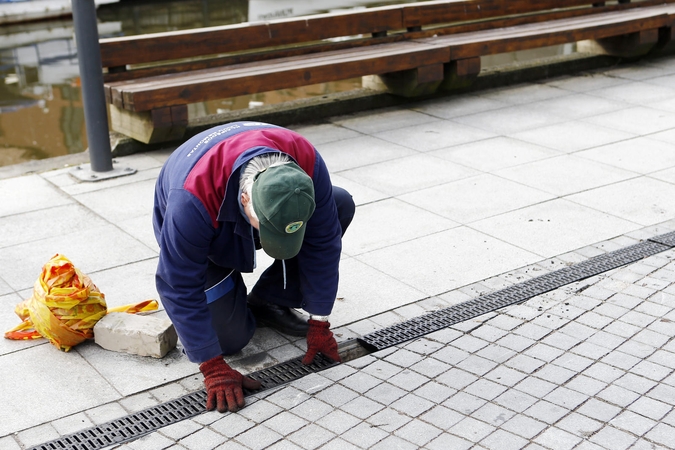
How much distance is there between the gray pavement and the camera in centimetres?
317

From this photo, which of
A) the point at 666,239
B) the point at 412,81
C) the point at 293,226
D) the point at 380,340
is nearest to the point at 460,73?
the point at 412,81

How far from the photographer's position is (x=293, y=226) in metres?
2.87

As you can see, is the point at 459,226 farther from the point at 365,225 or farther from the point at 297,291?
the point at 297,291

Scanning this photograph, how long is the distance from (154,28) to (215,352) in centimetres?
2109

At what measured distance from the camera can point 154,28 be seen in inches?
904

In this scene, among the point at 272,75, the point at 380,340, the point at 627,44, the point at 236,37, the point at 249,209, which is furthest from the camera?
the point at 627,44

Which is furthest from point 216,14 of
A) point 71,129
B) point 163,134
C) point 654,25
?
point 163,134

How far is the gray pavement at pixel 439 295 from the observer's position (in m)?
3.17

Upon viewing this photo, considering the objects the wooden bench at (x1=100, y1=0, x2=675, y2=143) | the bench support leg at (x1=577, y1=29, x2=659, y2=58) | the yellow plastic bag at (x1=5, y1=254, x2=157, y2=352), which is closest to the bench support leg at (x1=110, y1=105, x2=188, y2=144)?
the wooden bench at (x1=100, y1=0, x2=675, y2=143)

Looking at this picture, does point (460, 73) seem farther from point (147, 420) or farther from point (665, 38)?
point (147, 420)

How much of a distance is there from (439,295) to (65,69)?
1316 centimetres

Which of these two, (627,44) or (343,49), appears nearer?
(343,49)

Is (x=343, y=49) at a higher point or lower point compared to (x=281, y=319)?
higher

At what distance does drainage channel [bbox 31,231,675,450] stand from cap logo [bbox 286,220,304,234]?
87cm
